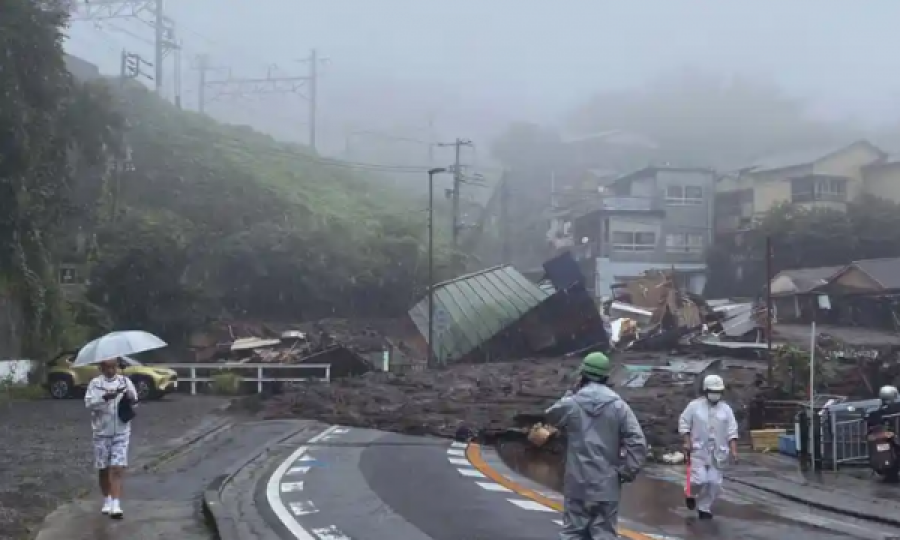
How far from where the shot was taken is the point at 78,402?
2742cm

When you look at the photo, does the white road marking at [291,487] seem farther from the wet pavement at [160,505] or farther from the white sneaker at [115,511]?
the white sneaker at [115,511]

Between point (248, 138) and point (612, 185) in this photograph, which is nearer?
point (612, 185)

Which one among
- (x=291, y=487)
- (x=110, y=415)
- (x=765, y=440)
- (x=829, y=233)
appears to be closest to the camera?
(x=110, y=415)

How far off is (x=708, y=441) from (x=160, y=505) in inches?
228

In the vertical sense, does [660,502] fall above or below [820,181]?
below

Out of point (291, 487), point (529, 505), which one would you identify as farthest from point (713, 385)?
point (291, 487)

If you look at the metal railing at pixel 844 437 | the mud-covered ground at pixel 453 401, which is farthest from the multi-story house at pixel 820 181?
the metal railing at pixel 844 437

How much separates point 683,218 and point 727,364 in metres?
33.5

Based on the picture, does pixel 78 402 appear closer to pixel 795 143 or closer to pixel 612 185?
pixel 612 185

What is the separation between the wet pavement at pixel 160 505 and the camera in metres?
9.24

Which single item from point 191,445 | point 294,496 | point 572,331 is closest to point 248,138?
point 572,331

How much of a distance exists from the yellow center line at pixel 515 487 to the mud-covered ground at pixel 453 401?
3.26 m

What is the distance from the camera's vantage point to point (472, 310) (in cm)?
4569

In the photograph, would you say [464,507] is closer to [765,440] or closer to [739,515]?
[739,515]
